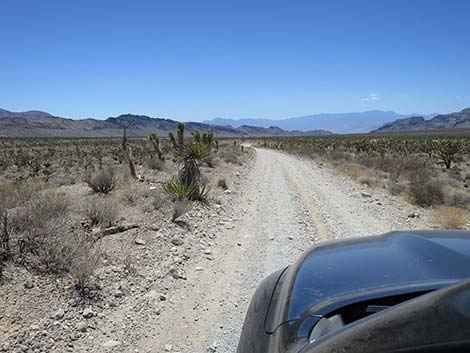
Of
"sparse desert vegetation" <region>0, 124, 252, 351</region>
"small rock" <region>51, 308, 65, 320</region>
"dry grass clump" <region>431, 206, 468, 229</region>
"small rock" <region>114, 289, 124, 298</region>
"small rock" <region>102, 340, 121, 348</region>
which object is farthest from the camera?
"dry grass clump" <region>431, 206, 468, 229</region>

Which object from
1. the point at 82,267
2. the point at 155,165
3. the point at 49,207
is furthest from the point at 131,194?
the point at 155,165

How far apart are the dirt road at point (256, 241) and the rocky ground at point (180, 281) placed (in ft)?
0.06

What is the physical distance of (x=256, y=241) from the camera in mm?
7789

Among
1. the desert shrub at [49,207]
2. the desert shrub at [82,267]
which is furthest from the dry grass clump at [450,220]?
the desert shrub at [49,207]

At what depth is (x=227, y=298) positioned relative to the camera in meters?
5.26

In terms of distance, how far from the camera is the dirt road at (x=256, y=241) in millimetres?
4449

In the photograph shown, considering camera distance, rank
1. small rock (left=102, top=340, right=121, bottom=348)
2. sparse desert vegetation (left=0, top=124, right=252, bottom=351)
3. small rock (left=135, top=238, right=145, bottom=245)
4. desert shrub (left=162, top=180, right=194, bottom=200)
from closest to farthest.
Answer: small rock (left=102, top=340, right=121, bottom=348)
sparse desert vegetation (left=0, top=124, right=252, bottom=351)
small rock (left=135, top=238, right=145, bottom=245)
desert shrub (left=162, top=180, right=194, bottom=200)

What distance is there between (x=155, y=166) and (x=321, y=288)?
17.9 metres

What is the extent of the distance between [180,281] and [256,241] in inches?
92.5

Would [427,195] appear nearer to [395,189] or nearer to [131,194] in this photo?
[395,189]

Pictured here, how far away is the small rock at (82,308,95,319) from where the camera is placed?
454cm

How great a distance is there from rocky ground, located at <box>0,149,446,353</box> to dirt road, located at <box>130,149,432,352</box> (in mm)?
19

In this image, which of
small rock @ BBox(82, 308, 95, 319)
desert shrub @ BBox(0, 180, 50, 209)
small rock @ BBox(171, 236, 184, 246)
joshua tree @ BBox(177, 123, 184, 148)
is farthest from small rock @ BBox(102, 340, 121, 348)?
joshua tree @ BBox(177, 123, 184, 148)

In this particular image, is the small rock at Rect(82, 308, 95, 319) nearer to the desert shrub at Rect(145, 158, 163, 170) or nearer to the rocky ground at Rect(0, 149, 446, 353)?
the rocky ground at Rect(0, 149, 446, 353)
